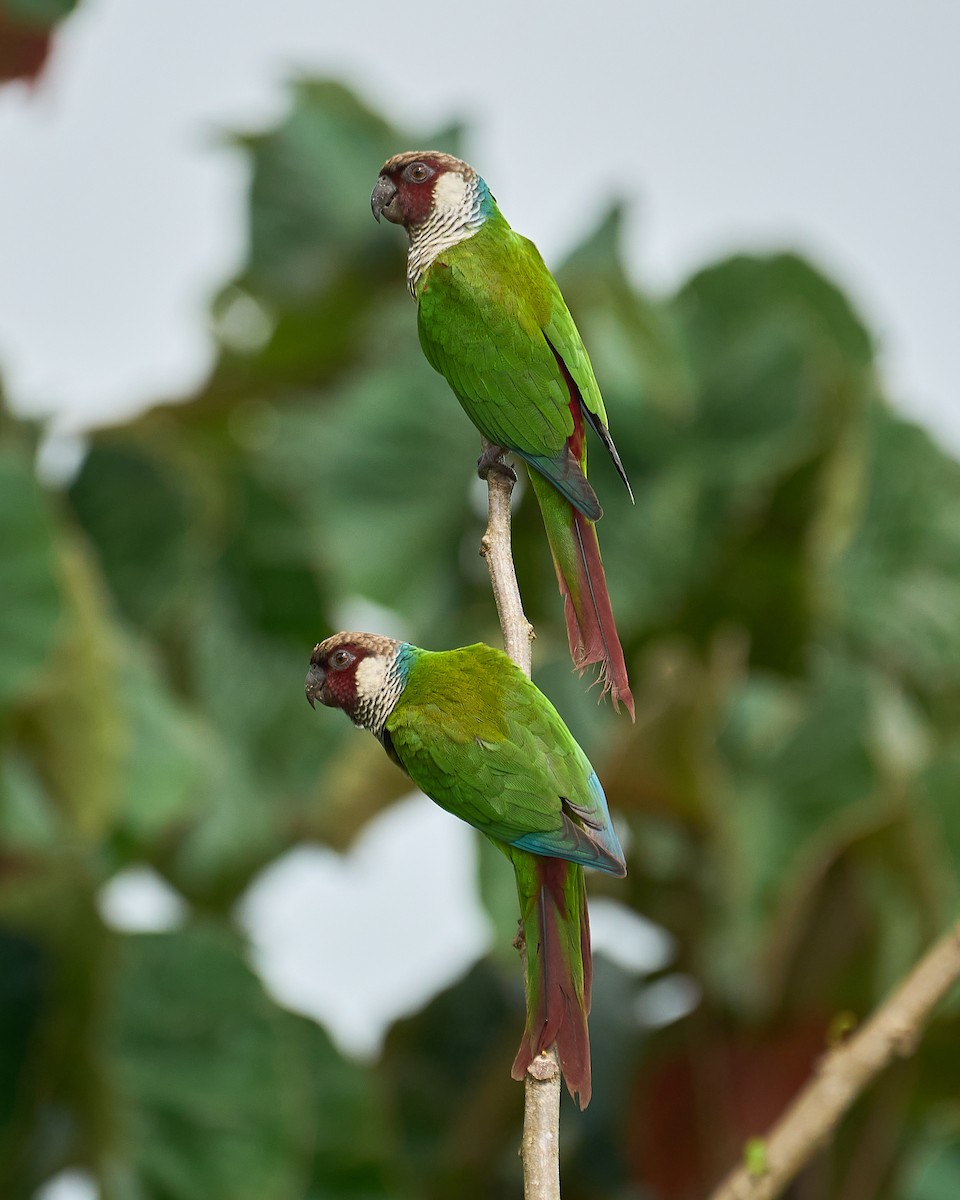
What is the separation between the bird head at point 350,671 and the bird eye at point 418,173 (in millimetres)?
136

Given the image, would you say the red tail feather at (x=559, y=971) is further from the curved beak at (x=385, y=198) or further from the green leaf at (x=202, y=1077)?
the green leaf at (x=202, y=1077)

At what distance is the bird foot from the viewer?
16.6 inches

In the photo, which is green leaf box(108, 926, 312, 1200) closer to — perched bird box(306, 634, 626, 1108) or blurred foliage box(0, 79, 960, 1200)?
blurred foliage box(0, 79, 960, 1200)

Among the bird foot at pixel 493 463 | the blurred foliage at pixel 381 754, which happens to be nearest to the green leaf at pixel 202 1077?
the blurred foliage at pixel 381 754

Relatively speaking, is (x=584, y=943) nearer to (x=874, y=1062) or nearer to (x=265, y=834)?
(x=874, y=1062)

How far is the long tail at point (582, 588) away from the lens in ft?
1.07

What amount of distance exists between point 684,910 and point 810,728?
387 millimetres

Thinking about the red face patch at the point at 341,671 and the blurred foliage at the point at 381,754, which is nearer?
the red face patch at the point at 341,671

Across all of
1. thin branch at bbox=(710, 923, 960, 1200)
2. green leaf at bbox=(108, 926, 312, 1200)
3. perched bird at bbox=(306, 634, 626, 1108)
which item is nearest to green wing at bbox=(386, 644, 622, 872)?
perched bird at bbox=(306, 634, 626, 1108)

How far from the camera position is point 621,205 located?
11.2 feet

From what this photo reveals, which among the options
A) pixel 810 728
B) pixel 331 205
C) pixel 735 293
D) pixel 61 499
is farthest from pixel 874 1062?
pixel 331 205

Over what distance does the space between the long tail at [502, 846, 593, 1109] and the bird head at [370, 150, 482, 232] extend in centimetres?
19

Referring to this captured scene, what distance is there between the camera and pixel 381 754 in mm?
2455

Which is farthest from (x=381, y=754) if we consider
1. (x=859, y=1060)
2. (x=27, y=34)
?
(x=859, y=1060)
